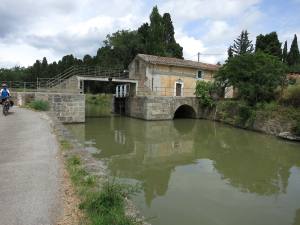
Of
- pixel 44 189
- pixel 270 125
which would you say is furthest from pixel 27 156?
pixel 270 125

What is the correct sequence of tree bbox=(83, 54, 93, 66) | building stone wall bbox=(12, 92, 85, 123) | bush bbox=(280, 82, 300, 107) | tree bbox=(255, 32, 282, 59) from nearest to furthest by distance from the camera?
bush bbox=(280, 82, 300, 107) < building stone wall bbox=(12, 92, 85, 123) < tree bbox=(255, 32, 282, 59) < tree bbox=(83, 54, 93, 66)

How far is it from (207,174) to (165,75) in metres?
21.8

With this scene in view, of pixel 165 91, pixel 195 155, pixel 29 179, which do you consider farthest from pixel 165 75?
pixel 29 179

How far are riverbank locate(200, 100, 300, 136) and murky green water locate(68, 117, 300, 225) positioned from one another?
1.30 m

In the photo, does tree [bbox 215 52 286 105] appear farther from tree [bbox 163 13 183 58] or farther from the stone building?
tree [bbox 163 13 183 58]

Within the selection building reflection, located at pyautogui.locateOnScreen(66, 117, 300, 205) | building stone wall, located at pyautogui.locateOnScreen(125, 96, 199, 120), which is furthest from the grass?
building stone wall, located at pyautogui.locateOnScreen(125, 96, 199, 120)

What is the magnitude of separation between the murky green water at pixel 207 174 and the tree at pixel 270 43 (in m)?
24.2

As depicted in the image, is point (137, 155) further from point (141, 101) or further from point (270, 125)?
point (141, 101)

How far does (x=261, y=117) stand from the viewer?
2186 cm

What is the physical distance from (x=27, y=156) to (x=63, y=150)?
42.2 inches

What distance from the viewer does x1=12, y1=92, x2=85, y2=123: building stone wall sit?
2272cm

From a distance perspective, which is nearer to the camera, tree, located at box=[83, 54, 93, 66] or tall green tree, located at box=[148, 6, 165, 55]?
tall green tree, located at box=[148, 6, 165, 55]

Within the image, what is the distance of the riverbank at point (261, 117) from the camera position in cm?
1972

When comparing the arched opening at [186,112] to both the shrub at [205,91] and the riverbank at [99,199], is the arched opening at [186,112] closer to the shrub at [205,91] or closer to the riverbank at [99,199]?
the shrub at [205,91]
